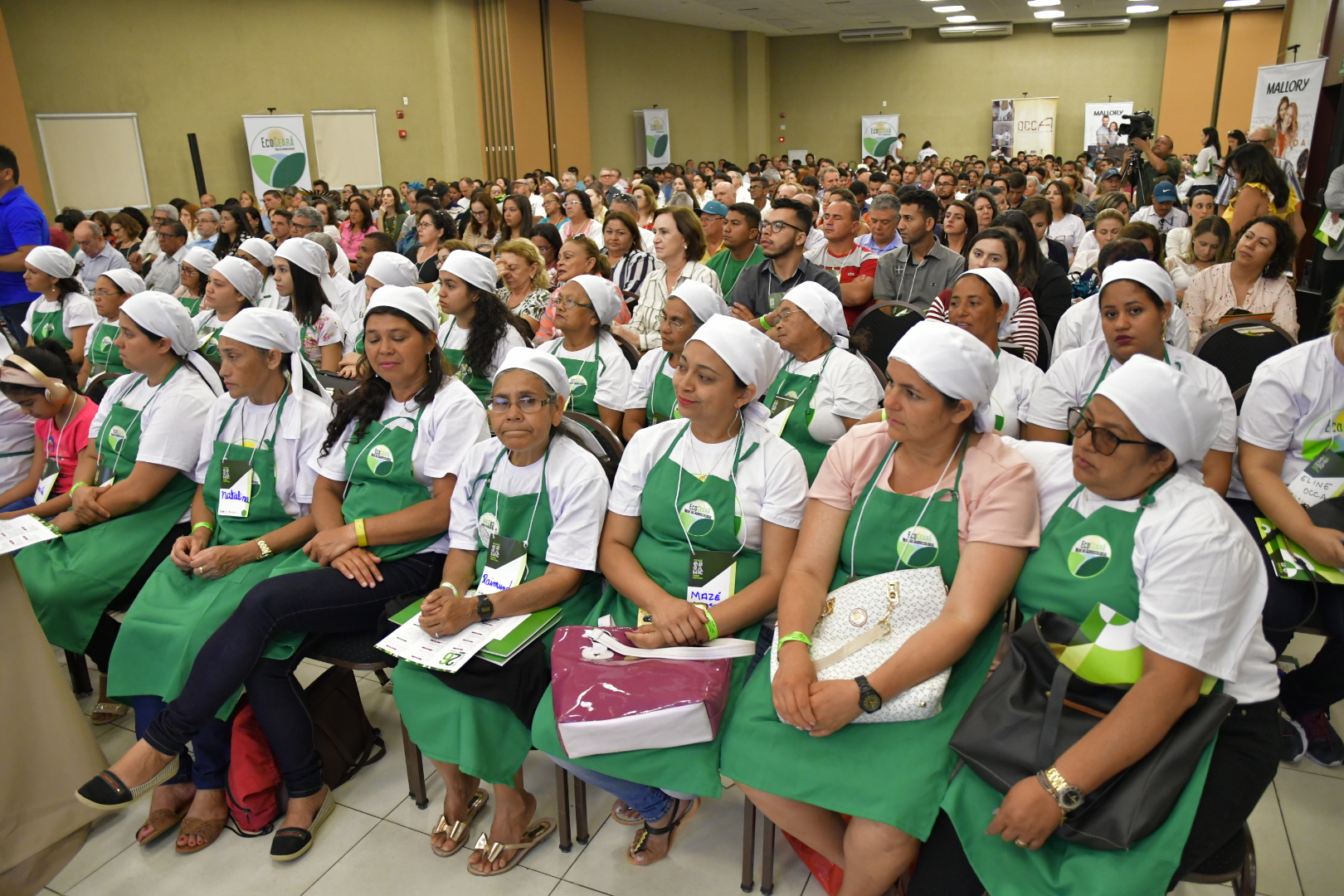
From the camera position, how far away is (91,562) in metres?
2.58

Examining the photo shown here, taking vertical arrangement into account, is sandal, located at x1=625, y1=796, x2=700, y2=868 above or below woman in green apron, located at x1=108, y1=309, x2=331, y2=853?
below

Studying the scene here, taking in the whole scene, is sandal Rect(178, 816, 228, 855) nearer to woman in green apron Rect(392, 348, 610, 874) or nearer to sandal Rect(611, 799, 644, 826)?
woman in green apron Rect(392, 348, 610, 874)

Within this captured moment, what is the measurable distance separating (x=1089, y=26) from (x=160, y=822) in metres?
22.8

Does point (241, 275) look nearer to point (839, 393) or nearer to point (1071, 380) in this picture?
point (839, 393)

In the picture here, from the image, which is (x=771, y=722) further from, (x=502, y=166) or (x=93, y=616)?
(x=502, y=166)

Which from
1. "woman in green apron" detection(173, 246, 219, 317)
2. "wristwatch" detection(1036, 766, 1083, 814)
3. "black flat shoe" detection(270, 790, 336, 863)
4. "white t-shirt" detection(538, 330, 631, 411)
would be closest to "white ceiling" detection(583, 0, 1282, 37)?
"woman in green apron" detection(173, 246, 219, 317)

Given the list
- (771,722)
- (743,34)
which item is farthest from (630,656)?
(743,34)

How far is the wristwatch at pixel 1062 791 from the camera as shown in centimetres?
145

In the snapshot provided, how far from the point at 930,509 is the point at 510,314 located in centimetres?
243

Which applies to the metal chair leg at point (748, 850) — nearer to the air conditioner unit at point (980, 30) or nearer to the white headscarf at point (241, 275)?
the white headscarf at point (241, 275)

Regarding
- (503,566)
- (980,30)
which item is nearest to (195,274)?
(503,566)

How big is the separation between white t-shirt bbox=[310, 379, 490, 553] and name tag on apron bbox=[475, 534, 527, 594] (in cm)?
30

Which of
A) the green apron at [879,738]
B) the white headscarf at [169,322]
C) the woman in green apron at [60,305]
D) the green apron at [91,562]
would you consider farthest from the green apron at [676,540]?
the woman in green apron at [60,305]

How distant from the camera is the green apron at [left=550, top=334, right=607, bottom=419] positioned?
3354 mm
